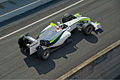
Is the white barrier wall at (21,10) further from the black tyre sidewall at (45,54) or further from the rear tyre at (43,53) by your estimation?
the black tyre sidewall at (45,54)

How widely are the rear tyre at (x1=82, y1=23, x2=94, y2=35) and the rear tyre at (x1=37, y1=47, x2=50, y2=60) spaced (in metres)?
3.37

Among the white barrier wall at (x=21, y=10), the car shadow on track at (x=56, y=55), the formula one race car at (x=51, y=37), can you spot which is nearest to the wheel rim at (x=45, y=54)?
the formula one race car at (x=51, y=37)

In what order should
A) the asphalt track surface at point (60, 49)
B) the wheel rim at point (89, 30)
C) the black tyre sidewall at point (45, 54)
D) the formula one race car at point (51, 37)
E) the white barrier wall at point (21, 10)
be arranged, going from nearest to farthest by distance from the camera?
1. the asphalt track surface at point (60, 49)
2. the black tyre sidewall at point (45, 54)
3. the formula one race car at point (51, 37)
4. the wheel rim at point (89, 30)
5. the white barrier wall at point (21, 10)

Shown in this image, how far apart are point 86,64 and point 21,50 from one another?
5131 mm

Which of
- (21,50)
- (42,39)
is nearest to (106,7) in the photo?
(42,39)

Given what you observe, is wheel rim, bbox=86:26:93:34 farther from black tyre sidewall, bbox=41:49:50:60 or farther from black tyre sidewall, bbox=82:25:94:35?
black tyre sidewall, bbox=41:49:50:60

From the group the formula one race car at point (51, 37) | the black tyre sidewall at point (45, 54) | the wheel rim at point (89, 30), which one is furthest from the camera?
the wheel rim at point (89, 30)

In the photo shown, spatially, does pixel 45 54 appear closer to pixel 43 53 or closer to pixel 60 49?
pixel 43 53

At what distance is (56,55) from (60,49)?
618 mm

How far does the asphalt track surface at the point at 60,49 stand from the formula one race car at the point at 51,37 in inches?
22.4

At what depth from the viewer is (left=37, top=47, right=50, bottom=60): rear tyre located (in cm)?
1141

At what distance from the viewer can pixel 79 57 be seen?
474 inches

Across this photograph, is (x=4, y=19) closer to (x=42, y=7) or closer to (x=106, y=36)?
(x=42, y=7)

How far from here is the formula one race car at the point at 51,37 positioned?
11.6m
